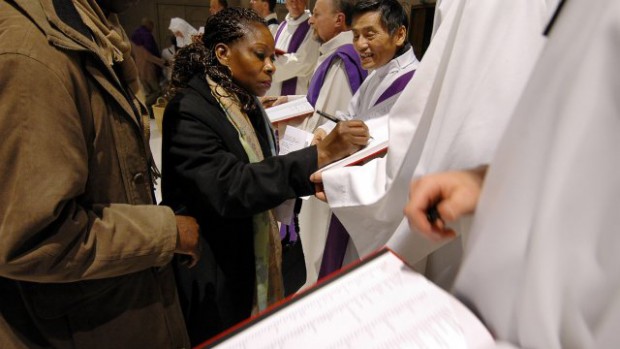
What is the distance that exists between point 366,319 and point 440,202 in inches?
7.9

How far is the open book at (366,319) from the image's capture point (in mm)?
450

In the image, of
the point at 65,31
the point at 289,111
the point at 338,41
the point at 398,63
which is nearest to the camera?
the point at 65,31

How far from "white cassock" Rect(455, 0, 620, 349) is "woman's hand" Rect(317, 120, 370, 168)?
2.33 feet

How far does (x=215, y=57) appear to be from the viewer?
134 cm

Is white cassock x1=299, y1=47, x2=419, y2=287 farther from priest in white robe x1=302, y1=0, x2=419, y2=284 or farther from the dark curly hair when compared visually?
the dark curly hair

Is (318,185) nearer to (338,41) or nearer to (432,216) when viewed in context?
(432,216)

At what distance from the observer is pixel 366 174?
3.25ft

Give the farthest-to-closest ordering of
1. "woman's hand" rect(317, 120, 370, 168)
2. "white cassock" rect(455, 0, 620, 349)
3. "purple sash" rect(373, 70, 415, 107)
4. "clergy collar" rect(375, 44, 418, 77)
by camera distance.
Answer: "clergy collar" rect(375, 44, 418, 77) < "purple sash" rect(373, 70, 415, 107) < "woman's hand" rect(317, 120, 370, 168) < "white cassock" rect(455, 0, 620, 349)

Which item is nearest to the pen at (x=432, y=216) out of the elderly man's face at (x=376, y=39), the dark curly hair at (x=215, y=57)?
the dark curly hair at (x=215, y=57)

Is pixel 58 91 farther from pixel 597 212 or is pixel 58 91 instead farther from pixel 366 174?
pixel 597 212

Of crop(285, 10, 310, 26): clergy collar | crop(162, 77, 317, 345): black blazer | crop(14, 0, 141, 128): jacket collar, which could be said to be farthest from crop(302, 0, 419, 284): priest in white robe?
crop(285, 10, 310, 26): clergy collar

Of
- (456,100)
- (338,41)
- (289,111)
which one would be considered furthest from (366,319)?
(338,41)

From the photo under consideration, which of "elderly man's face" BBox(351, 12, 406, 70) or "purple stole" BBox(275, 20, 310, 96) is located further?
"purple stole" BBox(275, 20, 310, 96)

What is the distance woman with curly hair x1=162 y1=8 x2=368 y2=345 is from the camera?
1120 mm
